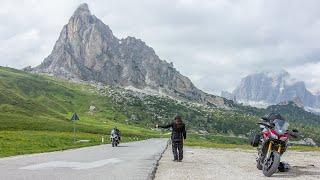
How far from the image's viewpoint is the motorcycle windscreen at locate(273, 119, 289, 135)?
21.3 m

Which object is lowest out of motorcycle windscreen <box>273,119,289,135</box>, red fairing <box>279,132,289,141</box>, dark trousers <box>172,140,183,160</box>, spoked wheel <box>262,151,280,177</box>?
spoked wheel <box>262,151,280,177</box>

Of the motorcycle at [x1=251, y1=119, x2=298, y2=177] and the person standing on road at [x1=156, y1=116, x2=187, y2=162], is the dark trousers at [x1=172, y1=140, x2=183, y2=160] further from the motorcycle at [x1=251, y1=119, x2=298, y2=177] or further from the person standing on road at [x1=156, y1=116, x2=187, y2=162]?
the motorcycle at [x1=251, y1=119, x2=298, y2=177]

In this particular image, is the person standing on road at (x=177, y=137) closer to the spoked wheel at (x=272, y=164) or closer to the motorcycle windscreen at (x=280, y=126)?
the motorcycle windscreen at (x=280, y=126)

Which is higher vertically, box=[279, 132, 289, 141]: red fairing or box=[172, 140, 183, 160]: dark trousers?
box=[279, 132, 289, 141]: red fairing

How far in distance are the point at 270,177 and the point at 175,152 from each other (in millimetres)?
10081

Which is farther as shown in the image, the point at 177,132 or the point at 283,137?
the point at 177,132

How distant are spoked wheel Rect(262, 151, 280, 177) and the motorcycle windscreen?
1016mm

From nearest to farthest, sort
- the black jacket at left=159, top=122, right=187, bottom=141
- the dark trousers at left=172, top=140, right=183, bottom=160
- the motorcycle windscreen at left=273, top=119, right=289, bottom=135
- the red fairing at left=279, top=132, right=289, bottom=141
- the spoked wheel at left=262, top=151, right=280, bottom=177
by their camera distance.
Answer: the spoked wheel at left=262, top=151, right=280, bottom=177 → the red fairing at left=279, top=132, right=289, bottom=141 → the motorcycle windscreen at left=273, top=119, right=289, bottom=135 → the dark trousers at left=172, top=140, right=183, bottom=160 → the black jacket at left=159, top=122, right=187, bottom=141

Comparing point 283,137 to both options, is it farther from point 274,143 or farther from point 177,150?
point 177,150

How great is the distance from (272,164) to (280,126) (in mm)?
1852

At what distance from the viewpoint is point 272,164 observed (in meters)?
20.6

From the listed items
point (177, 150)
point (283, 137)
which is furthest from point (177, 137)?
point (283, 137)

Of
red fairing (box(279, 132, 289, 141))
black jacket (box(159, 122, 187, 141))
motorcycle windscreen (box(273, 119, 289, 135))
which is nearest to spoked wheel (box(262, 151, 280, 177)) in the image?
red fairing (box(279, 132, 289, 141))

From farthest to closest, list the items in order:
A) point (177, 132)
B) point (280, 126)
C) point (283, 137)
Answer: point (177, 132), point (280, 126), point (283, 137)
